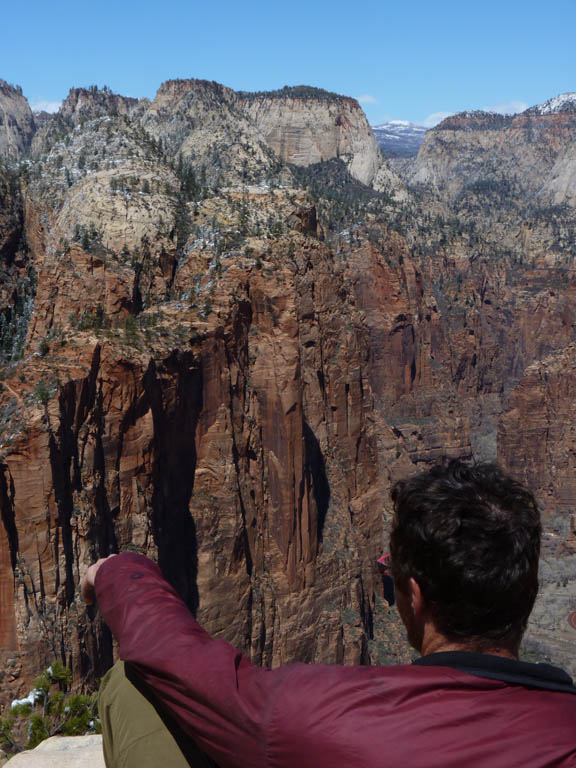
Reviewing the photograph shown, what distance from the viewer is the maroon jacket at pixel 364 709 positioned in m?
2.61

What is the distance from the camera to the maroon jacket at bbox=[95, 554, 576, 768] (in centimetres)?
261

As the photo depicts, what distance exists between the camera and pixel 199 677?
9.74ft

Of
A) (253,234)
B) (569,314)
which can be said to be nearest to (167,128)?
A: (569,314)

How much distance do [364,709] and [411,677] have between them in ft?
0.71

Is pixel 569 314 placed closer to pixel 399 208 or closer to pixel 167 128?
pixel 399 208

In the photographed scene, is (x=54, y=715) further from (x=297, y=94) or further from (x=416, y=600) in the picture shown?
(x=297, y=94)

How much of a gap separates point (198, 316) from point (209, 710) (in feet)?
92.2

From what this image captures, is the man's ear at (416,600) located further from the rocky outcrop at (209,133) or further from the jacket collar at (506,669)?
the rocky outcrop at (209,133)

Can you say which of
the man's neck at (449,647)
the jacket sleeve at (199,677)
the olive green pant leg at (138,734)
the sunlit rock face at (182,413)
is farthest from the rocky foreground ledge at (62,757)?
the sunlit rock face at (182,413)

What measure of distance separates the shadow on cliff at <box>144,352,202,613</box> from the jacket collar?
2313 centimetres

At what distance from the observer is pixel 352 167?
16038 centimetres

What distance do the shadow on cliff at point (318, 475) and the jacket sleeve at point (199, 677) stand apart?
35.7 meters

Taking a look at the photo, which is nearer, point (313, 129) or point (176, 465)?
point (176, 465)

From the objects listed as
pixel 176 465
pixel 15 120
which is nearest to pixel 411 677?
pixel 176 465
